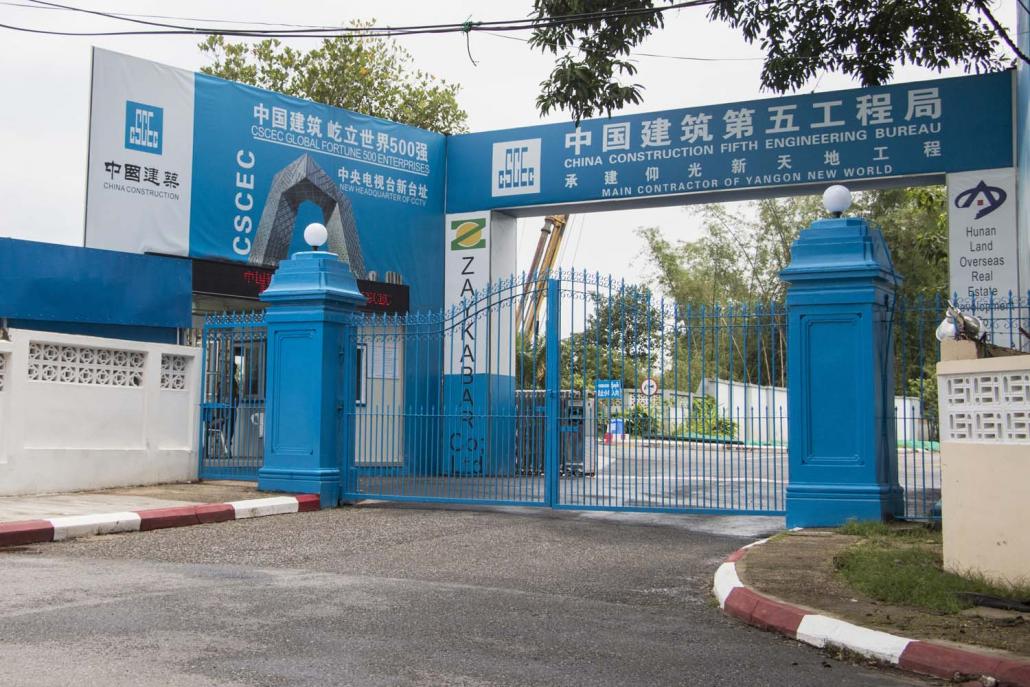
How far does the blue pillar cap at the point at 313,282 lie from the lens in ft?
41.2

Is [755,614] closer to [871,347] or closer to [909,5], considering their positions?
[871,347]

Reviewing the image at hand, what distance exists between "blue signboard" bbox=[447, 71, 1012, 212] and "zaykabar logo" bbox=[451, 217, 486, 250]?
0.28m

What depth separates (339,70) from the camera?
27.6 meters

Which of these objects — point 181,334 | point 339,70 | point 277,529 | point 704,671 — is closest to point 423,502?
point 277,529

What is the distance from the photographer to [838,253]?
10.1 m

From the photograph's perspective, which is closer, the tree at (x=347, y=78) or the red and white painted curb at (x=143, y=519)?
the red and white painted curb at (x=143, y=519)

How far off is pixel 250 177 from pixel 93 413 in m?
4.52

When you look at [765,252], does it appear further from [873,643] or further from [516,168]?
[873,643]

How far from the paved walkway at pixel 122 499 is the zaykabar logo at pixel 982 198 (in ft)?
30.9

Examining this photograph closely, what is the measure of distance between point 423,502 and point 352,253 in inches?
215

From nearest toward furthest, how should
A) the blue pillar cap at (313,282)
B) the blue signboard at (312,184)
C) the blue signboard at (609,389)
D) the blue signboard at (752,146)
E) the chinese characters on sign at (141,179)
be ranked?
1. the blue signboard at (609,389)
2. the blue pillar cap at (313,282)
3. the blue signboard at (752,146)
4. the chinese characters on sign at (141,179)
5. the blue signboard at (312,184)

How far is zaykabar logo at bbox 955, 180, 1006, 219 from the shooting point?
13.4 meters

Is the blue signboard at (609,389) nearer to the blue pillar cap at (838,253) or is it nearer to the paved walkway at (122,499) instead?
the blue pillar cap at (838,253)

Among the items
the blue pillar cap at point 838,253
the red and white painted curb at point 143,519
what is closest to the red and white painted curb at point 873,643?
the blue pillar cap at point 838,253
